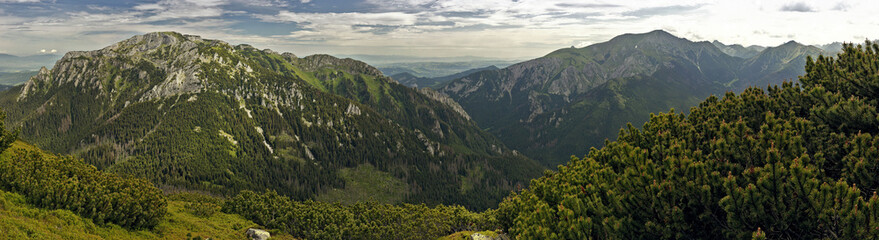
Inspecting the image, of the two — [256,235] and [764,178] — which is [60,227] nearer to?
[256,235]

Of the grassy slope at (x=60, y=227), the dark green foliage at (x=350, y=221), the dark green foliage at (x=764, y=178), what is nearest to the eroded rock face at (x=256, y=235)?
the grassy slope at (x=60, y=227)

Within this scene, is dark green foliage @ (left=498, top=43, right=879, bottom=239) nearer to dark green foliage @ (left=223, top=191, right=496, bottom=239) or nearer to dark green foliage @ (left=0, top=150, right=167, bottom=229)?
dark green foliage @ (left=0, top=150, right=167, bottom=229)

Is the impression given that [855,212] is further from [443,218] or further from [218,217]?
[218,217]

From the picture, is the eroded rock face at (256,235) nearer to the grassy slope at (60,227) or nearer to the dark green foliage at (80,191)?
the grassy slope at (60,227)

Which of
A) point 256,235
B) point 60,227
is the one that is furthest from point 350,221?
point 60,227

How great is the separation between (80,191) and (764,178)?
67.2m

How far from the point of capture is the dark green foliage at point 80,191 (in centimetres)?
→ 4400

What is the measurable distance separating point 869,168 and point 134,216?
72.1 m

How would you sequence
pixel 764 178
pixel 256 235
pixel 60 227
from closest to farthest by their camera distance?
1. pixel 764 178
2. pixel 60 227
3. pixel 256 235

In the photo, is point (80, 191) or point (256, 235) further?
point (256, 235)

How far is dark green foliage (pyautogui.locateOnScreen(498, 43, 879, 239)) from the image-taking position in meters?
17.0

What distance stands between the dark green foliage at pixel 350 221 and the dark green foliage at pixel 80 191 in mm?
37602

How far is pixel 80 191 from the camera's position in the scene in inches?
1865

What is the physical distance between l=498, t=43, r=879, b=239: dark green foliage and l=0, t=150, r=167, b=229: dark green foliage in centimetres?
5282
